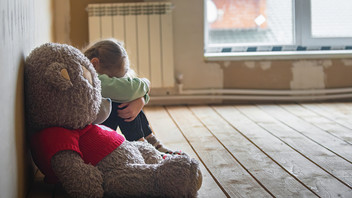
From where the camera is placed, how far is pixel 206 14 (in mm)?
3498

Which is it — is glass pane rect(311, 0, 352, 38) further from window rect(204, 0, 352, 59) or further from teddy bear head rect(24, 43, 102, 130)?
teddy bear head rect(24, 43, 102, 130)

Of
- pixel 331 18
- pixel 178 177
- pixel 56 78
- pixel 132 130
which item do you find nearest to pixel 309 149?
pixel 132 130

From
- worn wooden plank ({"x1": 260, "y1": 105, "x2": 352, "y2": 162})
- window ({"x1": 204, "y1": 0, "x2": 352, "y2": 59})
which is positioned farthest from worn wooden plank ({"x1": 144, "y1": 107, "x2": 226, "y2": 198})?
window ({"x1": 204, "y1": 0, "x2": 352, "y2": 59})

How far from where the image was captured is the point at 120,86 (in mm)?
1759

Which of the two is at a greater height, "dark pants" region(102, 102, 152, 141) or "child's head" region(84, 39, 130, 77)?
"child's head" region(84, 39, 130, 77)

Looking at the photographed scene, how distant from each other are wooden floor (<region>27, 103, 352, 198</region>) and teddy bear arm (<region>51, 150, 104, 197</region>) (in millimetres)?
174

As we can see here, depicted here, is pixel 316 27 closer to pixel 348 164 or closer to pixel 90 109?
pixel 348 164

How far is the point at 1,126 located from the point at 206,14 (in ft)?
8.75

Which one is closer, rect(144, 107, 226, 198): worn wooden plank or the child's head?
rect(144, 107, 226, 198): worn wooden plank

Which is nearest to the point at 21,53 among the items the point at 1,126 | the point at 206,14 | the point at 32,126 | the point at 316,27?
the point at 32,126

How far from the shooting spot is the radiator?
3.23 meters

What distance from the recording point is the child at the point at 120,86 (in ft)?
5.82

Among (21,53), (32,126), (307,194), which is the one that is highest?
(21,53)

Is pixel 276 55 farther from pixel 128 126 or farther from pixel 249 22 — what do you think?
pixel 128 126
